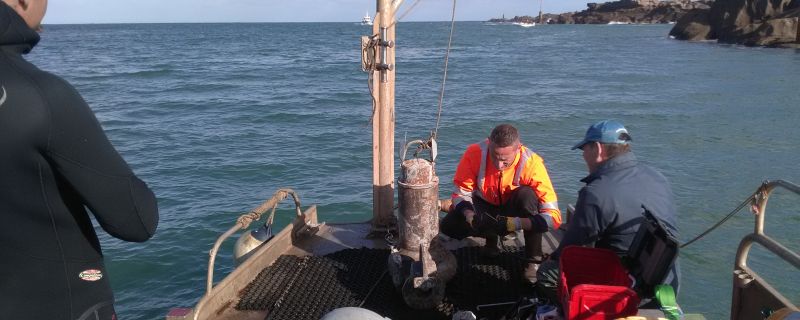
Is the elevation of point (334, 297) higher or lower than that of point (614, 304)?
lower

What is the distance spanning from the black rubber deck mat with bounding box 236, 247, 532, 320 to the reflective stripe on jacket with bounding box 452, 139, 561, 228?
0.55 metres

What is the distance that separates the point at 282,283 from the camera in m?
4.99

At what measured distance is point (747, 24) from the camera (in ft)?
181

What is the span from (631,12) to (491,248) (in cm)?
13175

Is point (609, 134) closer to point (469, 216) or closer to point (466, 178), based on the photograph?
point (469, 216)

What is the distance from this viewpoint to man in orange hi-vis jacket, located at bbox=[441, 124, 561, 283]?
4.87 metres

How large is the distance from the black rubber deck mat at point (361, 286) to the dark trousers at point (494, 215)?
0.79 feet

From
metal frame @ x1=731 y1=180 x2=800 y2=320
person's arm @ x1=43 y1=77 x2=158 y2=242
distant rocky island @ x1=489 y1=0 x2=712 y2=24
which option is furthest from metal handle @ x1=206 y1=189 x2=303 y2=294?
distant rocky island @ x1=489 y1=0 x2=712 y2=24

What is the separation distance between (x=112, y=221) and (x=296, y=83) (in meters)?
29.0

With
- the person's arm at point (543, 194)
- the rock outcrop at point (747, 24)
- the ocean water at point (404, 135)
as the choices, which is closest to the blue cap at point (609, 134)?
the person's arm at point (543, 194)

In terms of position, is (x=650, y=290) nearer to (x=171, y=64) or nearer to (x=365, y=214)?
(x=365, y=214)

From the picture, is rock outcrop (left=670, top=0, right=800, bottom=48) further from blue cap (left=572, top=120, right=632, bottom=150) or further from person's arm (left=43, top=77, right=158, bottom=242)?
person's arm (left=43, top=77, right=158, bottom=242)

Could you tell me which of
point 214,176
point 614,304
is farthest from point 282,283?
point 214,176

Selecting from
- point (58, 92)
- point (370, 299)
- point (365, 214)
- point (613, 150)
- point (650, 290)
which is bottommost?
point (365, 214)
